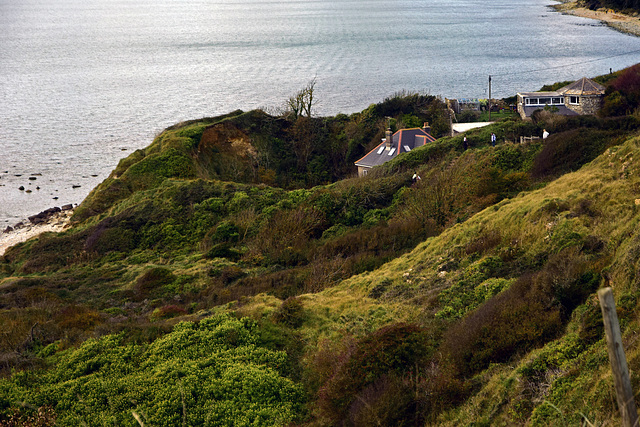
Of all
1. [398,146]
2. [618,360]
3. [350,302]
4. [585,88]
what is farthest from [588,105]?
[618,360]

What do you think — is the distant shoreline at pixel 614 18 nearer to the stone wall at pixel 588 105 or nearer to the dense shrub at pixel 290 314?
the stone wall at pixel 588 105

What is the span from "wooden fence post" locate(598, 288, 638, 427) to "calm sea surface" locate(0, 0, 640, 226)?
58134 mm

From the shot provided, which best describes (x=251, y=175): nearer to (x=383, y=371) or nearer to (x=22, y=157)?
(x=22, y=157)

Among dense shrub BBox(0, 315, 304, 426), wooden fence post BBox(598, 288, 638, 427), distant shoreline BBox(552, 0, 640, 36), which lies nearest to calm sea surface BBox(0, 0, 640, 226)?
distant shoreline BBox(552, 0, 640, 36)

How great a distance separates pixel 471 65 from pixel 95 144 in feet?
262

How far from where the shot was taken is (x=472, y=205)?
85.6ft

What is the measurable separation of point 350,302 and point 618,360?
1337cm

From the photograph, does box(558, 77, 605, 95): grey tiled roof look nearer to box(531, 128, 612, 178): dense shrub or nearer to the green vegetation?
the green vegetation

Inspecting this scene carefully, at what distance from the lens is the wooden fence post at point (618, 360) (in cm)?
445

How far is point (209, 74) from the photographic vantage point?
380 feet

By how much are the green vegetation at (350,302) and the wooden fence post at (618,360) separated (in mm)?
633

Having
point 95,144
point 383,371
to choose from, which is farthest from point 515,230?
point 95,144

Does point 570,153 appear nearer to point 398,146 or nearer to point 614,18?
point 398,146

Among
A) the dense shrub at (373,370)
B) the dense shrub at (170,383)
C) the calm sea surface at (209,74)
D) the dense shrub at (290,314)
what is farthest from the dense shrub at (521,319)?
the calm sea surface at (209,74)
